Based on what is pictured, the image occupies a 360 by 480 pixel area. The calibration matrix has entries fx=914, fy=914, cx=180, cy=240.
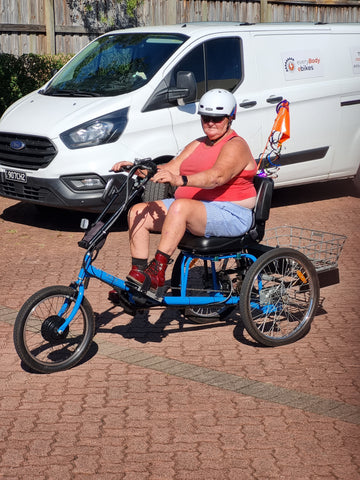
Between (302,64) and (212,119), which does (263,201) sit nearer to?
(212,119)

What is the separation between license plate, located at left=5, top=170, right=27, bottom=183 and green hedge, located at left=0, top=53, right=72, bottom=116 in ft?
11.2

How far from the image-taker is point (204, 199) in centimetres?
641

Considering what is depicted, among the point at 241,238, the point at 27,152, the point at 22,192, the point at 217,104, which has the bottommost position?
the point at 22,192

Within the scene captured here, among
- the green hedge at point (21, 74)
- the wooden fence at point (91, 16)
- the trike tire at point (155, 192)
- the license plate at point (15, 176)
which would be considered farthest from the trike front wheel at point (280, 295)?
the wooden fence at point (91, 16)

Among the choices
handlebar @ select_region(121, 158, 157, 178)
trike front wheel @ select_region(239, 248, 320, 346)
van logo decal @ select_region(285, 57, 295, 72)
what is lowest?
trike front wheel @ select_region(239, 248, 320, 346)

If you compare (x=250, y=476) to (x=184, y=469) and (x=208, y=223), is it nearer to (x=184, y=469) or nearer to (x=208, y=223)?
(x=184, y=469)

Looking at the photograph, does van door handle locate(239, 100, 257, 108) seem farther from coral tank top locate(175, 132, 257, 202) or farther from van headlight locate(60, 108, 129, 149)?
coral tank top locate(175, 132, 257, 202)

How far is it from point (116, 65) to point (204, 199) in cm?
405

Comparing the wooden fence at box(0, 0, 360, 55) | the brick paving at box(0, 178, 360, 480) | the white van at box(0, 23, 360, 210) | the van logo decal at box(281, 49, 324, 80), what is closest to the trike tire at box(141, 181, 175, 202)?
the white van at box(0, 23, 360, 210)

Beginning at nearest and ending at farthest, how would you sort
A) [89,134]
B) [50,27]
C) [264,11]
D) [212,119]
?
[212,119]
[89,134]
[50,27]
[264,11]

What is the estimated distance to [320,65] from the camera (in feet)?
35.1

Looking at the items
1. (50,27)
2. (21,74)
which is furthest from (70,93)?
(50,27)

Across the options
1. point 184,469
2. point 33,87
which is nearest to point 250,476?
point 184,469

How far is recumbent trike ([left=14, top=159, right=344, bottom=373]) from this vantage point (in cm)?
572
